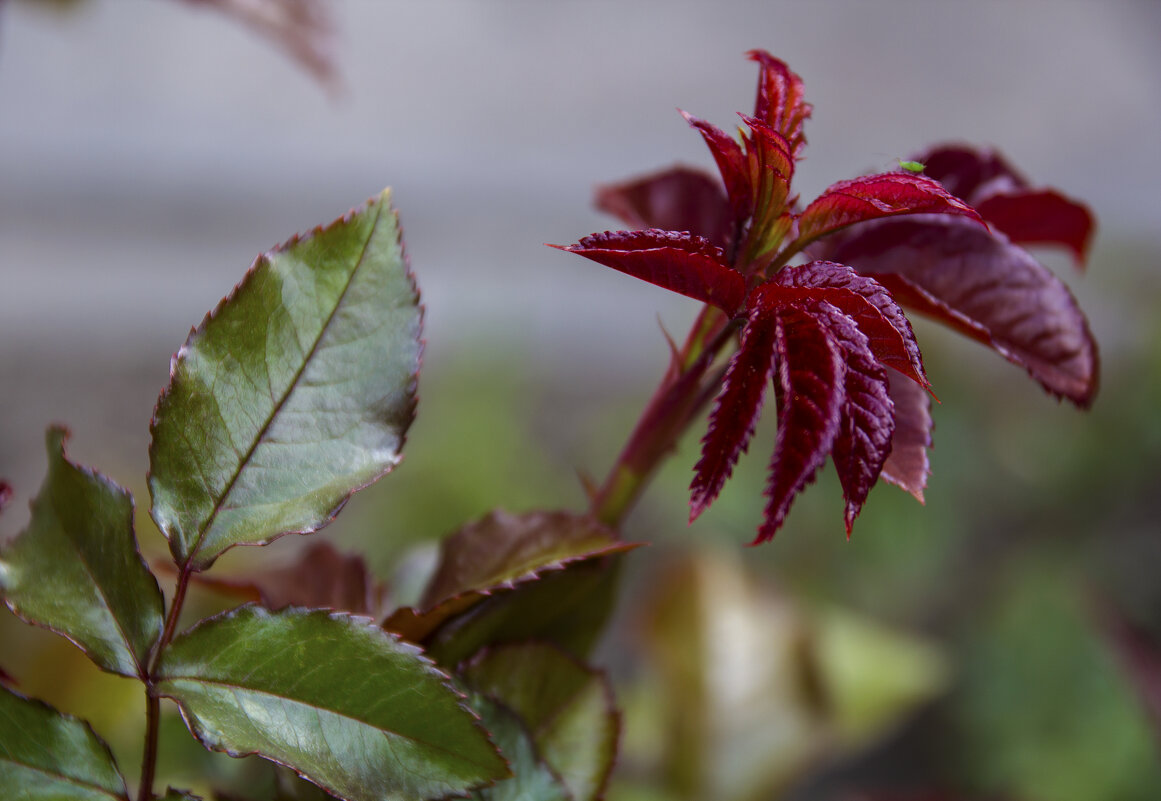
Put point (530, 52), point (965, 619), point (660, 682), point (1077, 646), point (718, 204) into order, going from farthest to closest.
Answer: point (530, 52), point (965, 619), point (1077, 646), point (660, 682), point (718, 204)

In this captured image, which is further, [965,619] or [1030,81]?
[1030,81]

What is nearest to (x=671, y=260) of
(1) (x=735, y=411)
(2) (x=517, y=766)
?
(1) (x=735, y=411)

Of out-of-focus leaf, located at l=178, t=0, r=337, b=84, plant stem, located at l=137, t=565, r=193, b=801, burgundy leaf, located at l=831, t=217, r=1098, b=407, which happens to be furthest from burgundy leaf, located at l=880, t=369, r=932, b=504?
out-of-focus leaf, located at l=178, t=0, r=337, b=84

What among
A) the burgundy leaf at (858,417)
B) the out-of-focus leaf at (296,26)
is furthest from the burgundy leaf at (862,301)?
the out-of-focus leaf at (296,26)

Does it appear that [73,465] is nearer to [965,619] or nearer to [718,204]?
[718,204]

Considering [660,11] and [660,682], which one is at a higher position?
[660,11]

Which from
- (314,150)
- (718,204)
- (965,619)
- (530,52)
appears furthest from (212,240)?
(718,204)
